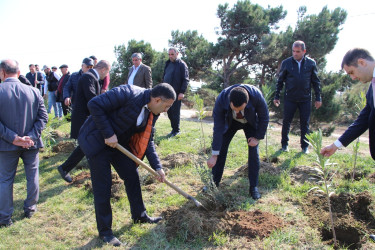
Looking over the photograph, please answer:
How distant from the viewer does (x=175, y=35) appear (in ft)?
76.5

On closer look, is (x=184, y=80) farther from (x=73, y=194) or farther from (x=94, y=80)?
(x=73, y=194)

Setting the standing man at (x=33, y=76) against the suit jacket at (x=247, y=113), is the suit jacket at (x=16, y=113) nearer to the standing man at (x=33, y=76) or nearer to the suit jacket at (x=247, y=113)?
the suit jacket at (x=247, y=113)

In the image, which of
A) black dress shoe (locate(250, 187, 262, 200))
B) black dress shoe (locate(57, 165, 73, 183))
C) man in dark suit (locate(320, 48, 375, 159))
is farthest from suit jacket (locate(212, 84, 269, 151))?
black dress shoe (locate(57, 165, 73, 183))

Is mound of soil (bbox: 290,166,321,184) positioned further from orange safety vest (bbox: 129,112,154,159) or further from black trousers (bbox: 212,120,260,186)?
orange safety vest (bbox: 129,112,154,159)

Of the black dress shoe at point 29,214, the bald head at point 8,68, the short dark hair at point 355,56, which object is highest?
the short dark hair at point 355,56

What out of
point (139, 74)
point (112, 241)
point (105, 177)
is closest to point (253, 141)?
point (105, 177)

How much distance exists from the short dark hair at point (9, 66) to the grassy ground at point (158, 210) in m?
2.00

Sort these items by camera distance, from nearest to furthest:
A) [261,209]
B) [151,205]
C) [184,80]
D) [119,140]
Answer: [119,140], [261,209], [151,205], [184,80]

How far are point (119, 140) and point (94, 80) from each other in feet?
6.24

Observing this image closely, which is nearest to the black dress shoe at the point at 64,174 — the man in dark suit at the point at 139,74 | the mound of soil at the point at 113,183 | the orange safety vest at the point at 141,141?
the mound of soil at the point at 113,183

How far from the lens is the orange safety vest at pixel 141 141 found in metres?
3.17

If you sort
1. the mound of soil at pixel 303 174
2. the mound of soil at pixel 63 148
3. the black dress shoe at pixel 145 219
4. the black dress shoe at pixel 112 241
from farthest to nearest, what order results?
the mound of soil at pixel 63 148
the mound of soil at pixel 303 174
the black dress shoe at pixel 145 219
the black dress shoe at pixel 112 241

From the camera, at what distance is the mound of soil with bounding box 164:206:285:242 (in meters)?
3.21

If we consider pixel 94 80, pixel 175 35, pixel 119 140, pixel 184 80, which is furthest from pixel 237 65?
pixel 119 140
